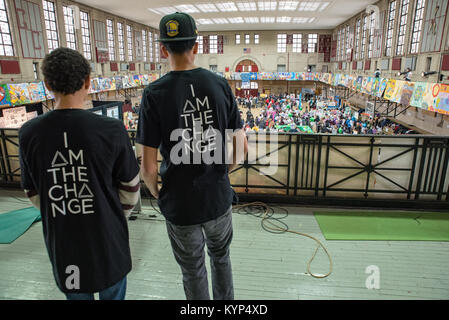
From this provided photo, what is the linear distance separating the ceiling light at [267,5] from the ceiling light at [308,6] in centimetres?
221

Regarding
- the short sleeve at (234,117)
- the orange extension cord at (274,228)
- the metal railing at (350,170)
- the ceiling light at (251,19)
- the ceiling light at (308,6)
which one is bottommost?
the orange extension cord at (274,228)

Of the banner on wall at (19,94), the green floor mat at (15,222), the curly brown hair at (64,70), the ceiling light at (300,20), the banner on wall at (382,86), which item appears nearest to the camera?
the curly brown hair at (64,70)

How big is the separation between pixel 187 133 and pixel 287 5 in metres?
25.9

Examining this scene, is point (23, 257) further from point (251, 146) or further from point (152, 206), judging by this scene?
point (251, 146)

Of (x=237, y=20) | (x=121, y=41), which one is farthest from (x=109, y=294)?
(x=237, y=20)

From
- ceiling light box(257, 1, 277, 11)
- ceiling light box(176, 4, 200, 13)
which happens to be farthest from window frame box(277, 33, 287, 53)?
ceiling light box(176, 4, 200, 13)

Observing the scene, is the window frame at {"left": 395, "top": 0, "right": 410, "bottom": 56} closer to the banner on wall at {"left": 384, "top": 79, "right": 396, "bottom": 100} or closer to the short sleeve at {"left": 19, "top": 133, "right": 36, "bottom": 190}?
the banner on wall at {"left": 384, "top": 79, "right": 396, "bottom": 100}

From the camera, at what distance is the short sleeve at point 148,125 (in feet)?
5.44

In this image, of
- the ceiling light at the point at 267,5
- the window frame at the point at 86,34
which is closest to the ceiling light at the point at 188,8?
the ceiling light at the point at 267,5

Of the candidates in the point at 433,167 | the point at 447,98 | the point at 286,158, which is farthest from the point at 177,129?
the point at 447,98

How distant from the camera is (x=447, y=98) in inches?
339

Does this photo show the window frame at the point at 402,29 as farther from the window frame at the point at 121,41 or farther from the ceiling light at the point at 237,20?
the window frame at the point at 121,41

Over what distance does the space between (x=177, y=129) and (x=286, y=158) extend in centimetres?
419
